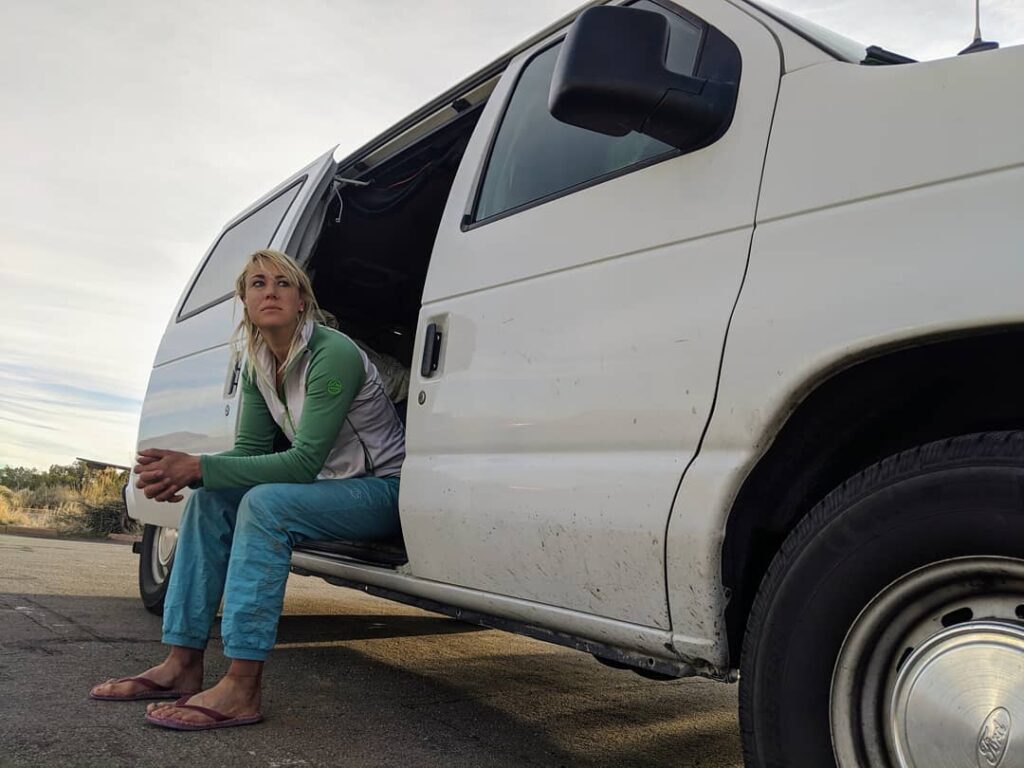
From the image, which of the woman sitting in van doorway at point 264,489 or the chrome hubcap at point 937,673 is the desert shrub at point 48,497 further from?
the chrome hubcap at point 937,673

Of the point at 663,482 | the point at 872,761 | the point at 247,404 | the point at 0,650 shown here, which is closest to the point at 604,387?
the point at 663,482

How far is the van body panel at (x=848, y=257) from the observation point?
4.58 feet

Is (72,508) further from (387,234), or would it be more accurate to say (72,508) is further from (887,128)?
(887,128)

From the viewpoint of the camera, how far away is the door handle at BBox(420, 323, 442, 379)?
2.58 m

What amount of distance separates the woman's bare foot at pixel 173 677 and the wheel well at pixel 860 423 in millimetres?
1848

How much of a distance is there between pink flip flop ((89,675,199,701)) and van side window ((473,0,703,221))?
5.62ft

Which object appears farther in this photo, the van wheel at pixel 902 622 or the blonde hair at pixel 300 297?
the blonde hair at pixel 300 297

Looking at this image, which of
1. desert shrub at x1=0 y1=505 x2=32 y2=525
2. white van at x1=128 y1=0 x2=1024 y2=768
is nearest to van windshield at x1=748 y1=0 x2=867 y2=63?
white van at x1=128 y1=0 x2=1024 y2=768

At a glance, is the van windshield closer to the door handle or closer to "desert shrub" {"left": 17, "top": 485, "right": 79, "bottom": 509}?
the door handle

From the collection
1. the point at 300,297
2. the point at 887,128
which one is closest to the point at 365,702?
the point at 300,297

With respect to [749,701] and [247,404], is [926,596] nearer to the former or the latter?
[749,701]

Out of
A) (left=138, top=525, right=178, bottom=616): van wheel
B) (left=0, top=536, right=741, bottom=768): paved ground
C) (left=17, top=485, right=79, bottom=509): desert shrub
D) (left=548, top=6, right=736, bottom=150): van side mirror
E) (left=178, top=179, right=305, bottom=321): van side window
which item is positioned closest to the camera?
(left=548, top=6, right=736, bottom=150): van side mirror

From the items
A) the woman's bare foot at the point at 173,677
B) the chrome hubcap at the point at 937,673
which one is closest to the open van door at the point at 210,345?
the woman's bare foot at the point at 173,677

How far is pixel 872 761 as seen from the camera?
1442mm
